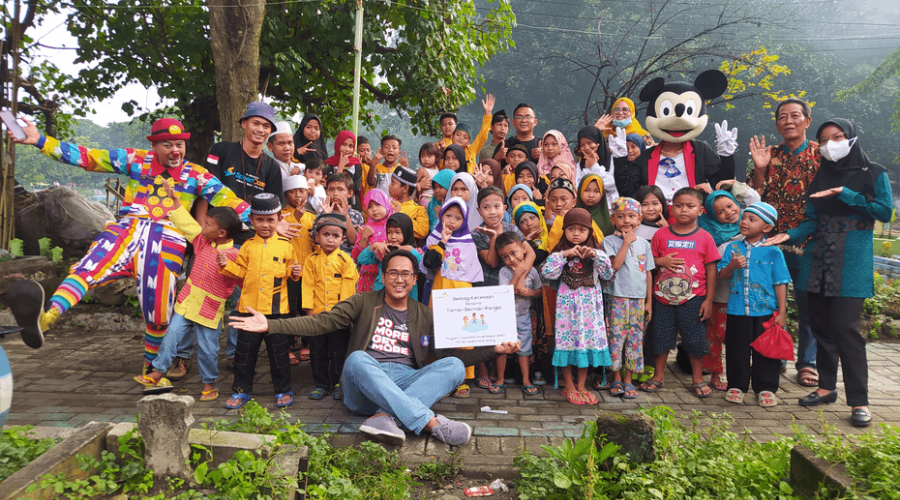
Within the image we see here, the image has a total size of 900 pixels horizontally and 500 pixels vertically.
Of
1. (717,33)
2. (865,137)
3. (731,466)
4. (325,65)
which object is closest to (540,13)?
(717,33)

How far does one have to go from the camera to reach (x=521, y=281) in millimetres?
4688

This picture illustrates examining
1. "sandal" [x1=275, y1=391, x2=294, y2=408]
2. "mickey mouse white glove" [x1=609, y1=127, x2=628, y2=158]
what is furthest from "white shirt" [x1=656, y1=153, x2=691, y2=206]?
"sandal" [x1=275, y1=391, x2=294, y2=408]

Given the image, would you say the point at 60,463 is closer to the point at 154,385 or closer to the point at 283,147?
the point at 154,385

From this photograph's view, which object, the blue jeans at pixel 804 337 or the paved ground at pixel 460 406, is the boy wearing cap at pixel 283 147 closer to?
the paved ground at pixel 460 406

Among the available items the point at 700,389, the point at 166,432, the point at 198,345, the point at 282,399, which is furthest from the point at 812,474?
the point at 198,345

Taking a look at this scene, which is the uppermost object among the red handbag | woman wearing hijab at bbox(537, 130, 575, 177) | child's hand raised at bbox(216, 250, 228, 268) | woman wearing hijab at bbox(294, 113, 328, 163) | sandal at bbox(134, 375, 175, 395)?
woman wearing hijab at bbox(294, 113, 328, 163)

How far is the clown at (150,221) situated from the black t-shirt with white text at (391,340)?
179 cm

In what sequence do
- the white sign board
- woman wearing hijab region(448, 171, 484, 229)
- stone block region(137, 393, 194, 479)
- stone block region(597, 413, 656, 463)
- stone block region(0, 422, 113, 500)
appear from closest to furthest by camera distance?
stone block region(0, 422, 113, 500) → stone block region(137, 393, 194, 479) → stone block region(597, 413, 656, 463) → the white sign board → woman wearing hijab region(448, 171, 484, 229)

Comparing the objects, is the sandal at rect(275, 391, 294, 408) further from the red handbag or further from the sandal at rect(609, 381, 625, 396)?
the red handbag

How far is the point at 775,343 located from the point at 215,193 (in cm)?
505

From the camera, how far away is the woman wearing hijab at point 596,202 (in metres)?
5.15

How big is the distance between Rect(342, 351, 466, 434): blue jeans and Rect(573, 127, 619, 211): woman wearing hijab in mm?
2701

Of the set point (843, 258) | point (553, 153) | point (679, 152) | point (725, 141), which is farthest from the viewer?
point (553, 153)

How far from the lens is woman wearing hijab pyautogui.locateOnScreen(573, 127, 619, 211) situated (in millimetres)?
5613
